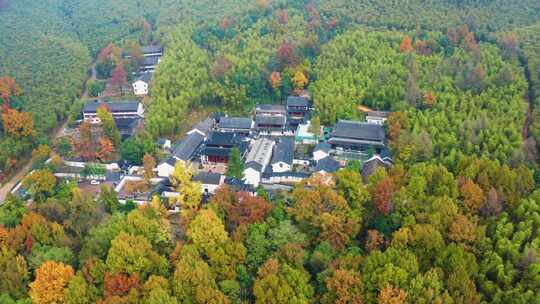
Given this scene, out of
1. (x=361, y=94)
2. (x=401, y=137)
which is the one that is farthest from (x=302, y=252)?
A: (x=361, y=94)

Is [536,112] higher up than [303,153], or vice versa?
[536,112]

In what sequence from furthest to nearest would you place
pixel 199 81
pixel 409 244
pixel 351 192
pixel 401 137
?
pixel 199 81 → pixel 401 137 → pixel 351 192 → pixel 409 244

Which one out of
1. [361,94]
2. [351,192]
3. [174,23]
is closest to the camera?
[351,192]

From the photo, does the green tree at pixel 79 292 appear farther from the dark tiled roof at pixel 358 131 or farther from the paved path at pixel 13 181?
the dark tiled roof at pixel 358 131

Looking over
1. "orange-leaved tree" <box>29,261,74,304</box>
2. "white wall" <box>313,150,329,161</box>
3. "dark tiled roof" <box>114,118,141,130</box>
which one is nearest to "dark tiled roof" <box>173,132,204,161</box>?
"dark tiled roof" <box>114,118,141,130</box>

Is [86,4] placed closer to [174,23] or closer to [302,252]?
[174,23]

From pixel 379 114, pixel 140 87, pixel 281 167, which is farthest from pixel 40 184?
pixel 379 114

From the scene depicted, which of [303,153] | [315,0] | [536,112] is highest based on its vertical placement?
[315,0]

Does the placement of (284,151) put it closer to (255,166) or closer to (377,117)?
(255,166)
